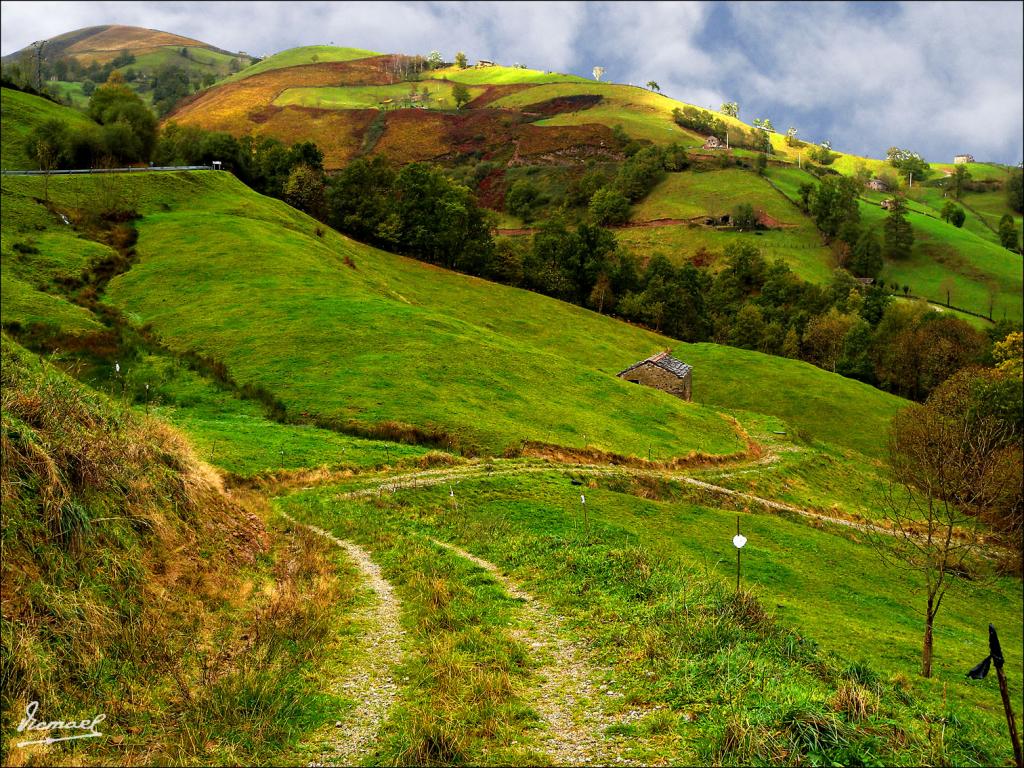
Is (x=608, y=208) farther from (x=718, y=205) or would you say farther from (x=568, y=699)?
(x=568, y=699)

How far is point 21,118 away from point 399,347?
8420cm

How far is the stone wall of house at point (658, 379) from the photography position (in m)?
72.7

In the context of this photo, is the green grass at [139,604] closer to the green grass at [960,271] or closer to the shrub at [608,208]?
the green grass at [960,271]

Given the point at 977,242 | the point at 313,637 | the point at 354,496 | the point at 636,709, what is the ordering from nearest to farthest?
the point at 636,709 → the point at 313,637 → the point at 354,496 → the point at 977,242

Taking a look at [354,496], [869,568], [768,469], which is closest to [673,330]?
[768,469]

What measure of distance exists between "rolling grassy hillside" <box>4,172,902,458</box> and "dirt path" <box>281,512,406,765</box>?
2433 centimetres

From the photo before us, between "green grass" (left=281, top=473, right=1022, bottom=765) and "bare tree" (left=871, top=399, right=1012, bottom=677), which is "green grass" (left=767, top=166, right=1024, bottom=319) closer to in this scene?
"bare tree" (left=871, top=399, right=1012, bottom=677)

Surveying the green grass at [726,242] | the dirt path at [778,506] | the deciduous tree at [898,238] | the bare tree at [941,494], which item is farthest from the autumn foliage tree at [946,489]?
the deciduous tree at [898,238]

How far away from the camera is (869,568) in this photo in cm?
3628

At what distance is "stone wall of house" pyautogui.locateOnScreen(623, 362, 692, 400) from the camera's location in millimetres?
72688

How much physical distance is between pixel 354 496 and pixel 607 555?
13565 mm

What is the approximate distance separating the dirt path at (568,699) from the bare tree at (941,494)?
46.6ft

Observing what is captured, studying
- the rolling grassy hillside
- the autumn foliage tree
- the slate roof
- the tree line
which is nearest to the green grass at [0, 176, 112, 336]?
the rolling grassy hillside

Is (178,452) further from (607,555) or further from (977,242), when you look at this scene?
(977,242)
